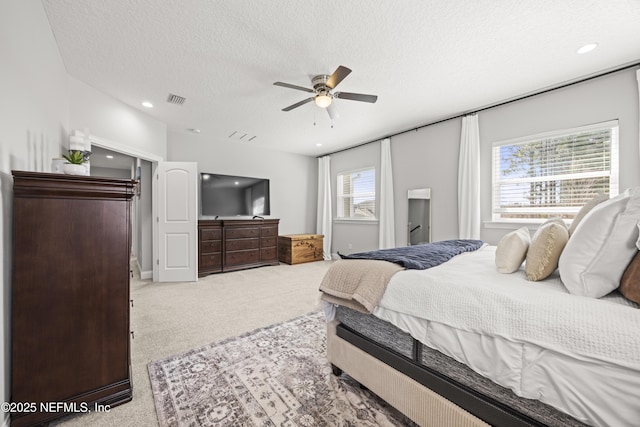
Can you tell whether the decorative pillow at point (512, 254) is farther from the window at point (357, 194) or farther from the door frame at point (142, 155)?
the door frame at point (142, 155)

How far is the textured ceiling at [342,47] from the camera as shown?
71.2 inches

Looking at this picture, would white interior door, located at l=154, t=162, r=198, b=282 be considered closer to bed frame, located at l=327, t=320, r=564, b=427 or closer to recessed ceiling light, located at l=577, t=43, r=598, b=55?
bed frame, located at l=327, t=320, r=564, b=427

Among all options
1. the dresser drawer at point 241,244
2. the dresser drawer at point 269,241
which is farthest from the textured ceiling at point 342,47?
the dresser drawer at point 269,241

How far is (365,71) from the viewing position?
8.45 feet

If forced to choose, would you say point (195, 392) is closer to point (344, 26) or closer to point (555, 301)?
point (555, 301)

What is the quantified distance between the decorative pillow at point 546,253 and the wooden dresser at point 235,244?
4.38 m

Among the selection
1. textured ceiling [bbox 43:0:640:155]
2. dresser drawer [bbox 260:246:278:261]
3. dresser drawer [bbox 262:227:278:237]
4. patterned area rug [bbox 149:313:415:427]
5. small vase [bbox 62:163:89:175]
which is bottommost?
patterned area rug [bbox 149:313:415:427]

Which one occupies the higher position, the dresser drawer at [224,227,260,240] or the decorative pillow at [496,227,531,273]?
the decorative pillow at [496,227,531,273]

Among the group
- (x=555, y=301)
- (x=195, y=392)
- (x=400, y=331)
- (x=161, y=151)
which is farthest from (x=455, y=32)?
(x=161, y=151)

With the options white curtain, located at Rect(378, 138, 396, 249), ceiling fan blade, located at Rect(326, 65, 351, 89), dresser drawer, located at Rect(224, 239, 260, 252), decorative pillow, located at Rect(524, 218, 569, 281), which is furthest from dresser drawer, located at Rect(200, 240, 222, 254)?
decorative pillow, located at Rect(524, 218, 569, 281)

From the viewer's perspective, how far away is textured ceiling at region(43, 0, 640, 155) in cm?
181

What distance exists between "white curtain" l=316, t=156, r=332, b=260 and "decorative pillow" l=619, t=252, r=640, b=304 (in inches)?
204

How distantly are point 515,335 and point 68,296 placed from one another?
2058 mm

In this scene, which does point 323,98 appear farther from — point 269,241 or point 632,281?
point 269,241
